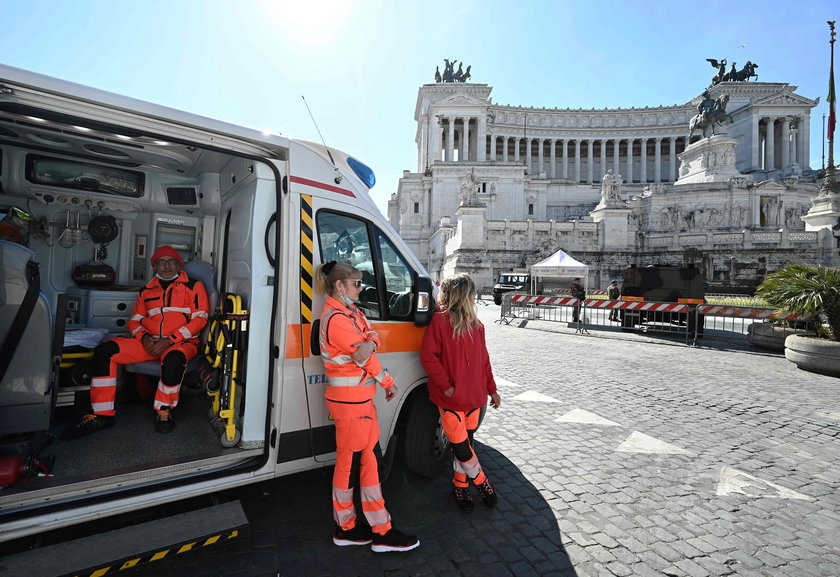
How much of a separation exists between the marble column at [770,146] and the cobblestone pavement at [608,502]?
7746cm

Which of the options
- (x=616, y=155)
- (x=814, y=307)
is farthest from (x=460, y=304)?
(x=616, y=155)

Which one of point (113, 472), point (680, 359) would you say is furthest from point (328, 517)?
point (680, 359)

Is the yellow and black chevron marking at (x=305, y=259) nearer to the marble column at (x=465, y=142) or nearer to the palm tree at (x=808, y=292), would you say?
the palm tree at (x=808, y=292)

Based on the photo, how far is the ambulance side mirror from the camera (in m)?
3.71

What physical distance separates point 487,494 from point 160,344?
3403 mm

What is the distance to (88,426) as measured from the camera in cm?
365

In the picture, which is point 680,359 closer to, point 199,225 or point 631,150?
point 199,225

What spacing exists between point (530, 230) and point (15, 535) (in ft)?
121

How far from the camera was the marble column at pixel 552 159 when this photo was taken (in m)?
76.7

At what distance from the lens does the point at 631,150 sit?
251 feet

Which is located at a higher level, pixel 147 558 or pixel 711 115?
pixel 711 115

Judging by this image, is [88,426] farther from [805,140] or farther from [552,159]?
[805,140]

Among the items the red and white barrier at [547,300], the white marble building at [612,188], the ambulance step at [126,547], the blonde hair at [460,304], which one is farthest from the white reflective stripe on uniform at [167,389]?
the white marble building at [612,188]

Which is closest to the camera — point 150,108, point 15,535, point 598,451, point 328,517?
point 15,535
